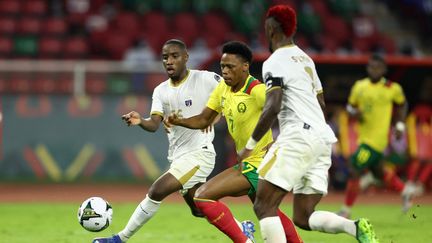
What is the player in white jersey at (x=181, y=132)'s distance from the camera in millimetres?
9648

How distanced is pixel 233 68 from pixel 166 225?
4520 millimetres

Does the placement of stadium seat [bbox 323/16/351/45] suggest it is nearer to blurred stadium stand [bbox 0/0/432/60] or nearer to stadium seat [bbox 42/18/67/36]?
blurred stadium stand [bbox 0/0/432/60]

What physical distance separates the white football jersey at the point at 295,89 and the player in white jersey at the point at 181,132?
1.99 m

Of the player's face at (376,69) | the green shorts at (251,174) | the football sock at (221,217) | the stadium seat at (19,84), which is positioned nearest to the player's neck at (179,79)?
the green shorts at (251,174)

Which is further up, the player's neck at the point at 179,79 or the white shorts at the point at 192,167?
the player's neck at the point at 179,79

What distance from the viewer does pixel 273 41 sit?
26.0ft

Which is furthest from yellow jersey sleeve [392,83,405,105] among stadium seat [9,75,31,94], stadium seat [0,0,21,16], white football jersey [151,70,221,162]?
stadium seat [0,0,21,16]

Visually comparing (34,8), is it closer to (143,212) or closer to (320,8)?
(320,8)

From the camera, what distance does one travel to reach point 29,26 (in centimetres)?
2261

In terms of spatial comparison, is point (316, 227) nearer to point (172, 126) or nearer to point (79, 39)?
point (172, 126)

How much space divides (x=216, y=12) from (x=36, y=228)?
1349cm

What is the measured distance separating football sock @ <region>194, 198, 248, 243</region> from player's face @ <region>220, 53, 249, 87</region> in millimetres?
1178

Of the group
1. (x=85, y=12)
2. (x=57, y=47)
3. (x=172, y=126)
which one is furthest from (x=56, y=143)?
(x=172, y=126)

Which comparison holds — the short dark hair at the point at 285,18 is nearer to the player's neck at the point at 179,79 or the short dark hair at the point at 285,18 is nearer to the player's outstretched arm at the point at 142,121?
the player's outstretched arm at the point at 142,121
